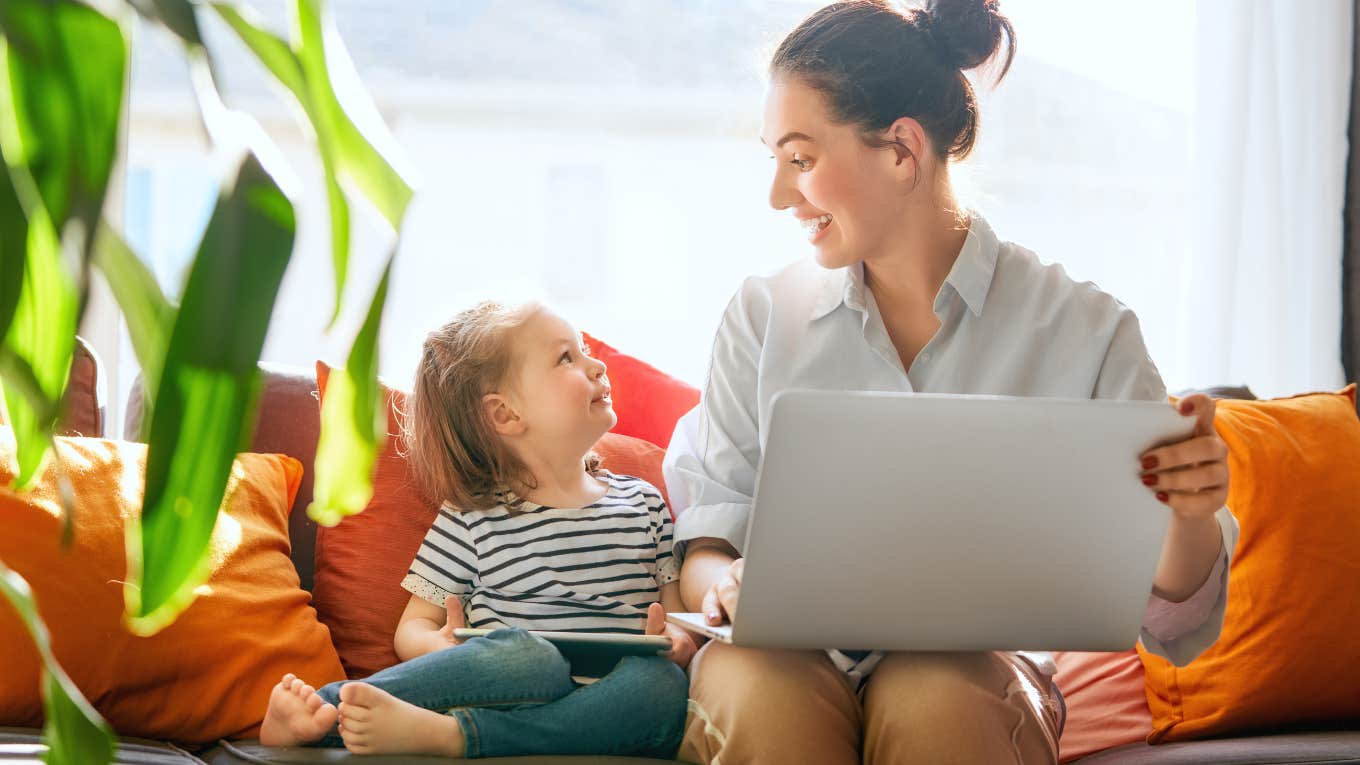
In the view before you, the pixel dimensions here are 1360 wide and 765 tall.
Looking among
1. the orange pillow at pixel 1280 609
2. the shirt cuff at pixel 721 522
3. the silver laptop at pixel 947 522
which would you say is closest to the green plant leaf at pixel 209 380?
the silver laptop at pixel 947 522

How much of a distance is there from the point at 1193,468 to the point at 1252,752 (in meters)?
0.53

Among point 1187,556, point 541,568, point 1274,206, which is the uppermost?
point 1274,206

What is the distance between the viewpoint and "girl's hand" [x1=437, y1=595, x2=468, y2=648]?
5.26 ft

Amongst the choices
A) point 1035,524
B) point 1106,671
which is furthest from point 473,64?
point 1035,524

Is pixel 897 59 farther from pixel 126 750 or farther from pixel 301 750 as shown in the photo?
pixel 126 750

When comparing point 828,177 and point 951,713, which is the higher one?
point 828,177

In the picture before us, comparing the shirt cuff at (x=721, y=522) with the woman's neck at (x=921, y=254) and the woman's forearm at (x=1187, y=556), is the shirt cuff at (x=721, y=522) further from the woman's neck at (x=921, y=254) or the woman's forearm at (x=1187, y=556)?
the woman's forearm at (x=1187, y=556)

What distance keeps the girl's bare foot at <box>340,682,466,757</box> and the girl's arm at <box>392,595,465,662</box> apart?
0.19 m

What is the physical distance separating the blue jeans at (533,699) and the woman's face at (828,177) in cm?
58

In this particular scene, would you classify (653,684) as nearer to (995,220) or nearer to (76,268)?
(76,268)

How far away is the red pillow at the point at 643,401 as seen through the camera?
2.01 m

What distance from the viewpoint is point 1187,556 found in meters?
1.39

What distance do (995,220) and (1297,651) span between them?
159 centimetres

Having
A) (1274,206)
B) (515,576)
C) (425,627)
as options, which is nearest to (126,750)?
(425,627)
